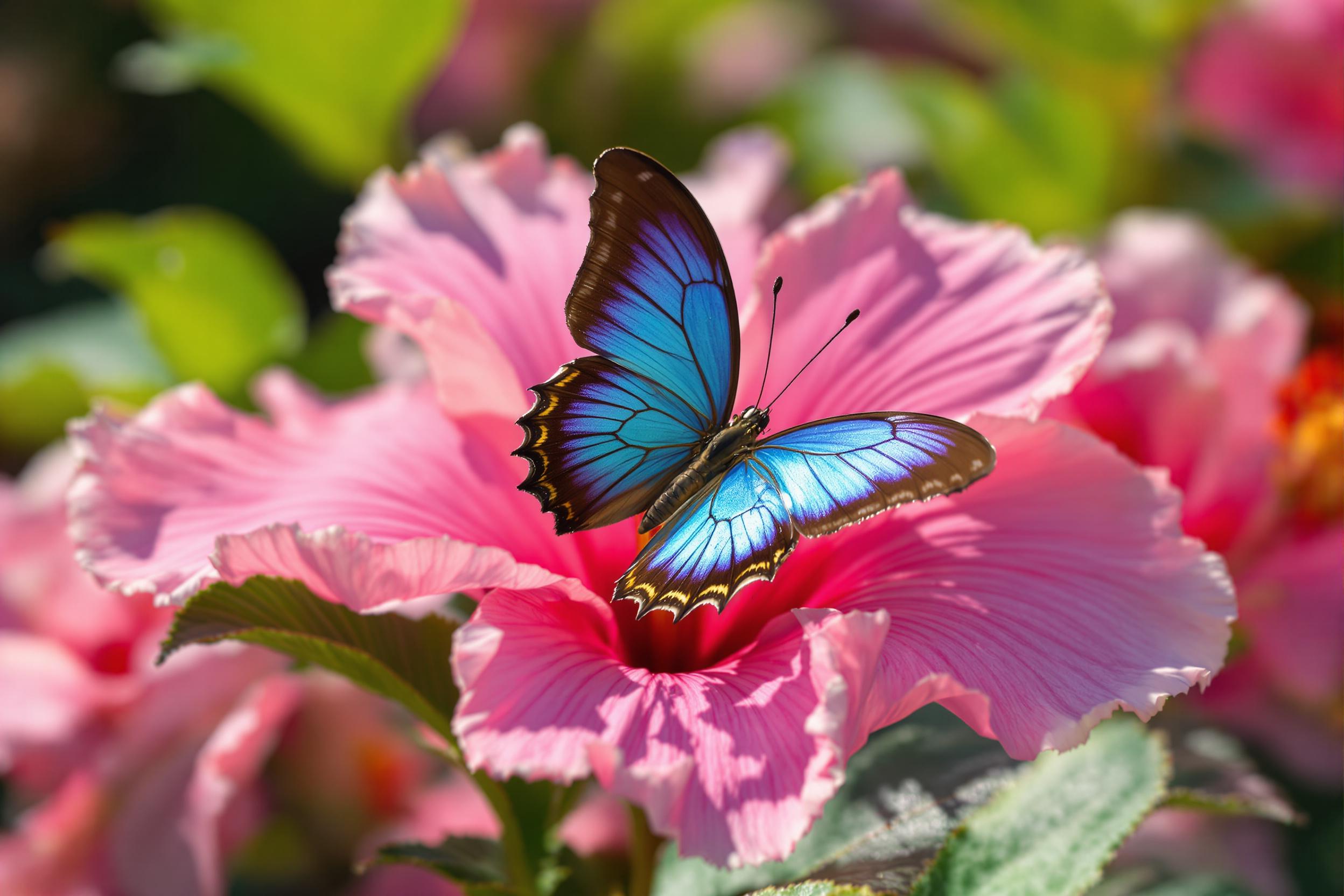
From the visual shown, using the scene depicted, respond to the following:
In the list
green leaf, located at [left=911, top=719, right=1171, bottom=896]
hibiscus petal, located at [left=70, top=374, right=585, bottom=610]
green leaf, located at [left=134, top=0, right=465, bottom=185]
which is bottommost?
green leaf, located at [left=911, top=719, right=1171, bottom=896]

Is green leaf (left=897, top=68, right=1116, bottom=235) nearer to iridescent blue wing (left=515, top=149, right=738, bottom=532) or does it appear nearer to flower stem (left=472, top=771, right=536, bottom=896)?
iridescent blue wing (left=515, top=149, right=738, bottom=532)

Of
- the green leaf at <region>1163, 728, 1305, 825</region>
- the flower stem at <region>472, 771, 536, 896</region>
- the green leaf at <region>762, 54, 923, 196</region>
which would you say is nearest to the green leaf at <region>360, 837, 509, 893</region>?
the flower stem at <region>472, 771, 536, 896</region>

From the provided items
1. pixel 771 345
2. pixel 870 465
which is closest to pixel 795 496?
pixel 870 465

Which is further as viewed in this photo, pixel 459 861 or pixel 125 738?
pixel 125 738

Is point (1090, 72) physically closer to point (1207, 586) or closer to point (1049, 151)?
point (1049, 151)

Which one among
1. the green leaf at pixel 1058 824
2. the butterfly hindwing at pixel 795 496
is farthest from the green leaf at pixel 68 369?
the green leaf at pixel 1058 824

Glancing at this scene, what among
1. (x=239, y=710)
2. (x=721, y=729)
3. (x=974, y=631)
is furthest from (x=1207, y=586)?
(x=239, y=710)

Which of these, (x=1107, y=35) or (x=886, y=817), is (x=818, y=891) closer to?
(x=886, y=817)
